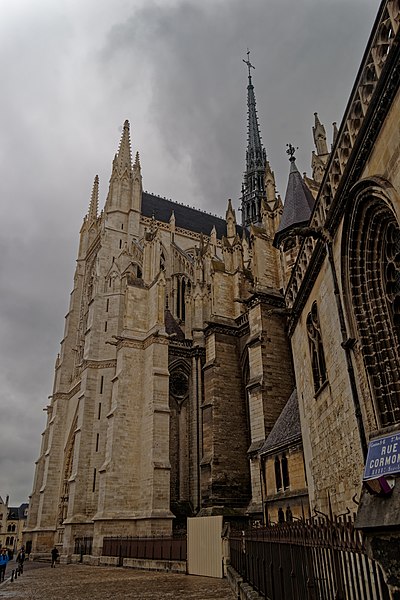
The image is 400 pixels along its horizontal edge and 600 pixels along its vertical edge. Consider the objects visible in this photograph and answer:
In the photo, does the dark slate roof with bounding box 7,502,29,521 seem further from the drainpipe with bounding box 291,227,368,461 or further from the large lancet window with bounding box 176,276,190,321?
the drainpipe with bounding box 291,227,368,461

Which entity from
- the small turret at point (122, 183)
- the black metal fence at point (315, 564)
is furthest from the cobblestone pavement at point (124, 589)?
the small turret at point (122, 183)

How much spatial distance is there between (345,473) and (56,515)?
27656mm

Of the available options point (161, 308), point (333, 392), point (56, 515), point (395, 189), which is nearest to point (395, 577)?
point (395, 189)

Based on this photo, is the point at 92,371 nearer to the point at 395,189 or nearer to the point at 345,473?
the point at 345,473

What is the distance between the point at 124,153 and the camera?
3744cm

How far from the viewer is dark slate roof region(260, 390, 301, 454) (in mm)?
13438

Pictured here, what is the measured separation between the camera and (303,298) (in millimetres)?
9891

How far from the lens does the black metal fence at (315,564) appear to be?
3.20 meters

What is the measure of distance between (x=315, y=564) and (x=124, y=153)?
3714 centimetres

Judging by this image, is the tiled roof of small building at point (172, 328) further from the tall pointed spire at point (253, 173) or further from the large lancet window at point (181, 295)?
the tall pointed spire at point (253, 173)

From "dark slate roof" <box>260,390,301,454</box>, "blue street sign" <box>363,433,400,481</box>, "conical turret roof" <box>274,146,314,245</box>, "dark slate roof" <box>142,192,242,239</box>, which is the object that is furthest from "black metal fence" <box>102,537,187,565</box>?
"dark slate roof" <box>142,192,242,239</box>

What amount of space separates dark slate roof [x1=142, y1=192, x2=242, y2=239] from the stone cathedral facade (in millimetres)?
231

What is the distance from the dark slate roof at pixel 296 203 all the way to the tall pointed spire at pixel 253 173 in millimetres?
29622

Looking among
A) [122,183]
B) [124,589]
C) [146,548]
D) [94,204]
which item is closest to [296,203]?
[124,589]
